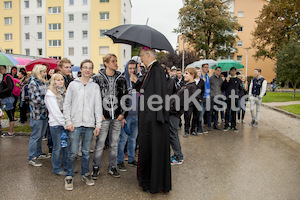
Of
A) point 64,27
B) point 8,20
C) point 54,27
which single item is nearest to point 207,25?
point 64,27

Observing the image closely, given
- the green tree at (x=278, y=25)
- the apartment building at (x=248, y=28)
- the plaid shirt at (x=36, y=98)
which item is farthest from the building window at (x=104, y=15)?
the plaid shirt at (x=36, y=98)

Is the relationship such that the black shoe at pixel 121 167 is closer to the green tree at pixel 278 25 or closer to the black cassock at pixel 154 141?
the black cassock at pixel 154 141

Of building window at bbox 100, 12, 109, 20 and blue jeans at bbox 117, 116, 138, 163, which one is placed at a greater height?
building window at bbox 100, 12, 109, 20

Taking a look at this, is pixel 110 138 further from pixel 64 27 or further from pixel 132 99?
pixel 64 27

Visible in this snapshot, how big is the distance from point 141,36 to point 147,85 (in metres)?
0.81

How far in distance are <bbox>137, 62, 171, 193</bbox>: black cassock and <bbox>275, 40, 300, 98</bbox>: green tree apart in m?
22.1

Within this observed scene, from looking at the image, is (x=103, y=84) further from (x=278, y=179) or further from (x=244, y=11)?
(x=244, y=11)

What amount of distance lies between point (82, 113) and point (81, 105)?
139mm

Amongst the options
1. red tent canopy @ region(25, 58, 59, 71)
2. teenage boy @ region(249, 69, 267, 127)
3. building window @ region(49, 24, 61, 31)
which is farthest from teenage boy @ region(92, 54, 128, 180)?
building window @ region(49, 24, 61, 31)

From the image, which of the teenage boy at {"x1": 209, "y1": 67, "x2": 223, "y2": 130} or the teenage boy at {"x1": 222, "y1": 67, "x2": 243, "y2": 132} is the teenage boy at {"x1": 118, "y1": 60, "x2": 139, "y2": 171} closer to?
the teenage boy at {"x1": 209, "y1": 67, "x2": 223, "y2": 130}

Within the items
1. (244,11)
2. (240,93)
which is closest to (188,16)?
(244,11)

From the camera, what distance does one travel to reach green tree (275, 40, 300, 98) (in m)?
21.7

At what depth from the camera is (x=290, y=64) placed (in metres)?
22.1

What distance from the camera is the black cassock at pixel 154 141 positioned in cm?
383
